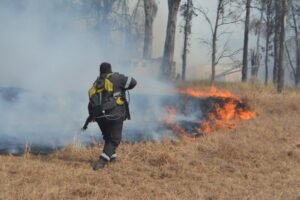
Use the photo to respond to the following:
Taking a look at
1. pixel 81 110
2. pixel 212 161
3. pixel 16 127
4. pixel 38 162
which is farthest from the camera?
pixel 81 110

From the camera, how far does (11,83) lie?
19.8 meters

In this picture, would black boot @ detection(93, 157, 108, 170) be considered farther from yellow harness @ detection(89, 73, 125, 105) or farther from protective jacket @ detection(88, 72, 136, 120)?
yellow harness @ detection(89, 73, 125, 105)

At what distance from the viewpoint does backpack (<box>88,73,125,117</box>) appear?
839 centimetres

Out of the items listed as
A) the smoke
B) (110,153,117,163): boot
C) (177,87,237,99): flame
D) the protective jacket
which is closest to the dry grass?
(110,153,117,163): boot

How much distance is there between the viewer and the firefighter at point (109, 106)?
8406 millimetres

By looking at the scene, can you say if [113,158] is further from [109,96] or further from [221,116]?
[221,116]

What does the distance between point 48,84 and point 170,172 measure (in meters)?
12.3

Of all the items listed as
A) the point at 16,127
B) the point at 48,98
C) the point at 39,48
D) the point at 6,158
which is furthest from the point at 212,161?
the point at 39,48

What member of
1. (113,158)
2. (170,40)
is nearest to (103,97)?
(113,158)

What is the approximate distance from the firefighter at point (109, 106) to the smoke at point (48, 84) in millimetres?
2474

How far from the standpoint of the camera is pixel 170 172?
8.32 metres

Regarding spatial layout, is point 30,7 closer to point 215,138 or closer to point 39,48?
point 39,48

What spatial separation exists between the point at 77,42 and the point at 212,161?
1707 cm

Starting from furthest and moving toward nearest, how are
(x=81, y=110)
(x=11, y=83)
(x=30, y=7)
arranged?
(x=30, y=7)
(x=11, y=83)
(x=81, y=110)
